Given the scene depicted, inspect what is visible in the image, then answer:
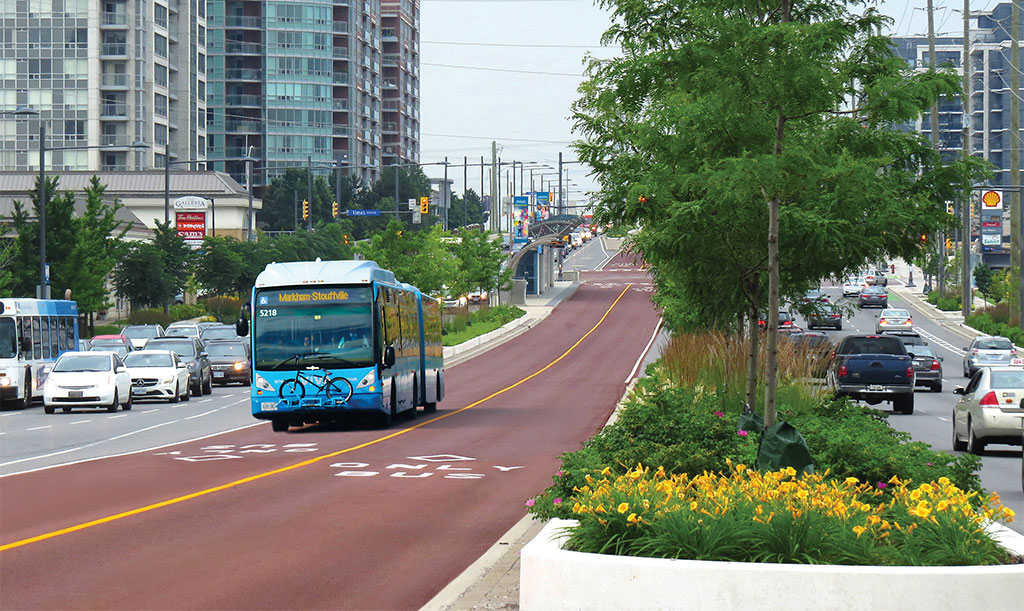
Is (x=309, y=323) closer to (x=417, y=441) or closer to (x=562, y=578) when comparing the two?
(x=417, y=441)

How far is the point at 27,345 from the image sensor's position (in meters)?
39.2

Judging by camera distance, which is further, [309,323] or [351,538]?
[309,323]

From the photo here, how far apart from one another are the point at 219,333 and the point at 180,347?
1067 cm

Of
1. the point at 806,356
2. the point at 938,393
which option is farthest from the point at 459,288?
the point at 806,356

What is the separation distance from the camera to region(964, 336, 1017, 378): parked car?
52.5 meters

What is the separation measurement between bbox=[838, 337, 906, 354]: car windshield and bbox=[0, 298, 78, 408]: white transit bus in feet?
73.9

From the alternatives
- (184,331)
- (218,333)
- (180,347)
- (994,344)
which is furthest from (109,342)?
(994,344)

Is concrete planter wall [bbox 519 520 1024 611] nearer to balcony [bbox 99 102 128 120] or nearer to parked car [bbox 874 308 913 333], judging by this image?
parked car [bbox 874 308 913 333]

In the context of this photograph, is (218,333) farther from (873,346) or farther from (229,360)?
(873,346)

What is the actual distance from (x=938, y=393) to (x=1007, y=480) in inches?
1107

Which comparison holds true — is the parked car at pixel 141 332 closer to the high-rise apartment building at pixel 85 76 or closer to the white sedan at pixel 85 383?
the white sedan at pixel 85 383

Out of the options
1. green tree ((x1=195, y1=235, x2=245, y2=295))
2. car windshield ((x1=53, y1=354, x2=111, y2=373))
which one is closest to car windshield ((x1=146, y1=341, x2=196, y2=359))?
car windshield ((x1=53, y1=354, x2=111, y2=373))

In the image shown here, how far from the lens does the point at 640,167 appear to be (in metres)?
19.3

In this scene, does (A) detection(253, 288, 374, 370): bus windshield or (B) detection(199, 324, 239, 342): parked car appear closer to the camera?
(A) detection(253, 288, 374, 370): bus windshield
